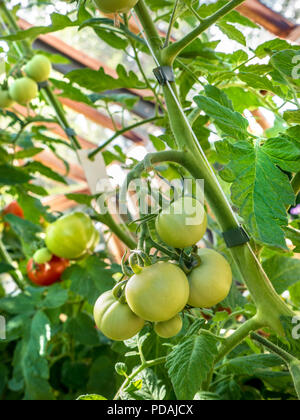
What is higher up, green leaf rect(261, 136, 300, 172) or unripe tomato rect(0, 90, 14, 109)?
unripe tomato rect(0, 90, 14, 109)

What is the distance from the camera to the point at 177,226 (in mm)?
318

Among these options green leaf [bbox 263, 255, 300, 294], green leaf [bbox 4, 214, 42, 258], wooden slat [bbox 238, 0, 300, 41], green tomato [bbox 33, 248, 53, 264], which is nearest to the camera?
green leaf [bbox 263, 255, 300, 294]

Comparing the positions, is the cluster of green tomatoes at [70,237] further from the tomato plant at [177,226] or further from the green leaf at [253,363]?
the green leaf at [253,363]

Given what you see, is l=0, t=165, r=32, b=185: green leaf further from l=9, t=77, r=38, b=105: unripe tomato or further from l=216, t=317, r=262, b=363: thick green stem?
l=216, t=317, r=262, b=363: thick green stem

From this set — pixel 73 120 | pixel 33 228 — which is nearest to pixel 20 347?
pixel 33 228

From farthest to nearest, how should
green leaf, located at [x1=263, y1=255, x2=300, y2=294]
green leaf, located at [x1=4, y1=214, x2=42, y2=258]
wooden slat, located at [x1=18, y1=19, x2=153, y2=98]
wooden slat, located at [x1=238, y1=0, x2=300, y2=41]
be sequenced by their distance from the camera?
wooden slat, located at [x1=18, y1=19, x2=153, y2=98]
wooden slat, located at [x1=238, y1=0, x2=300, y2=41]
green leaf, located at [x1=4, y1=214, x2=42, y2=258]
green leaf, located at [x1=263, y1=255, x2=300, y2=294]

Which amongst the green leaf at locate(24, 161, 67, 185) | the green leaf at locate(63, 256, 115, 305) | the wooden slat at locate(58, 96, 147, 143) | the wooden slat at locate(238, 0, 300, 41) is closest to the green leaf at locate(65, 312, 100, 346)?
the green leaf at locate(63, 256, 115, 305)

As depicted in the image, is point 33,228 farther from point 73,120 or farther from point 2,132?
point 73,120

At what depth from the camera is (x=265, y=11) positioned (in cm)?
143

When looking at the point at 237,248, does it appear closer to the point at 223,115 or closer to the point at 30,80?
the point at 223,115

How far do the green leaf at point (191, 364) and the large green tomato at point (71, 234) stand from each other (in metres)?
0.38

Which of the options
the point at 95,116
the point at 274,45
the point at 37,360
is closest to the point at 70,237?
the point at 37,360

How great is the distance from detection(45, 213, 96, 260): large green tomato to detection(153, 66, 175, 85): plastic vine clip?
0.37 m

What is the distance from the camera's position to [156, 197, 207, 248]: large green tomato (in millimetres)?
319
